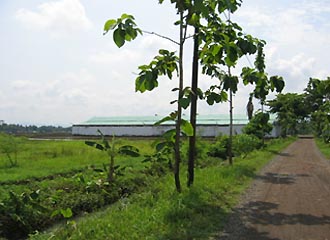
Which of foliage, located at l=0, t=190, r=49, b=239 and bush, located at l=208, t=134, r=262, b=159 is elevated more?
bush, located at l=208, t=134, r=262, b=159

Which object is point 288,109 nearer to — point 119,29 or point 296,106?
point 296,106

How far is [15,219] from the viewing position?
10.4 m

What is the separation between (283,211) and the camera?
9.37 meters

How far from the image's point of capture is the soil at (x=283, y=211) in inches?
291

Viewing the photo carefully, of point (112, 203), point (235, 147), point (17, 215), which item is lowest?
point (112, 203)

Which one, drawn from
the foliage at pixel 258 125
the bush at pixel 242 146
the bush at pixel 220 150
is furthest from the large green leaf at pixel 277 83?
the foliage at pixel 258 125

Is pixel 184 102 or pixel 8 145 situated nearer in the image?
pixel 184 102

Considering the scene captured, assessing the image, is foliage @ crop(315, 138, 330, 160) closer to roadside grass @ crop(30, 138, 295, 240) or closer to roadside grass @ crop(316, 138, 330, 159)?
roadside grass @ crop(316, 138, 330, 159)

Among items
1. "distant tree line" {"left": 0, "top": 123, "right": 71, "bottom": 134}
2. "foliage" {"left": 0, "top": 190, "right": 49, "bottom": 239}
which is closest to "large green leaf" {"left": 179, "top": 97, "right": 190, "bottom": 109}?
"foliage" {"left": 0, "top": 190, "right": 49, "bottom": 239}

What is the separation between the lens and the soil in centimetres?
740

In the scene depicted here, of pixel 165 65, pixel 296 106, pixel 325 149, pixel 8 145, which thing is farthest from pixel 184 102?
pixel 296 106

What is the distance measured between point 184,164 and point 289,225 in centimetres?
1289

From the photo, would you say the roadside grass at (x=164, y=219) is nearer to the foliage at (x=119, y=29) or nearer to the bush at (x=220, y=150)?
the foliage at (x=119, y=29)

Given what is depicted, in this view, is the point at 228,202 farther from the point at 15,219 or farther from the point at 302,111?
the point at 302,111
